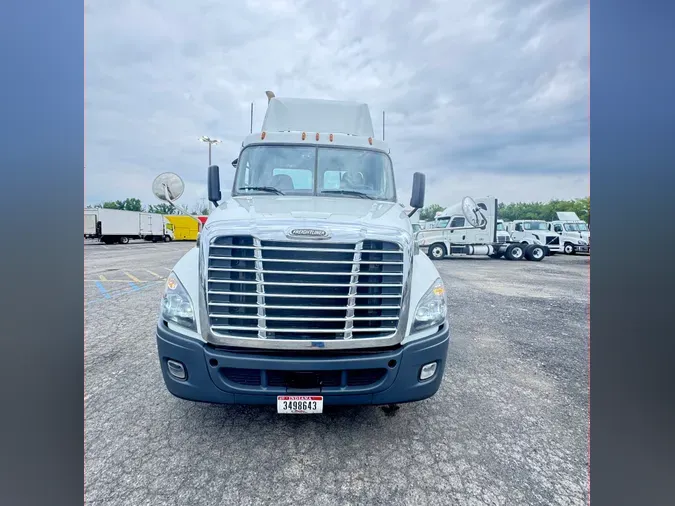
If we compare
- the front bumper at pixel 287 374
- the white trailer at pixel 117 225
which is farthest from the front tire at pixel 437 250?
the white trailer at pixel 117 225

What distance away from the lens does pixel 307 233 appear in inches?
95.3

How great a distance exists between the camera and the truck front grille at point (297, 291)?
2.39m

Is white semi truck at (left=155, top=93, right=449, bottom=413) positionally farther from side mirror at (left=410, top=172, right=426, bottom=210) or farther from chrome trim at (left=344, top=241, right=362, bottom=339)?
side mirror at (left=410, top=172, right=426, bottom=210)

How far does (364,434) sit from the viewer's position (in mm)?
2662

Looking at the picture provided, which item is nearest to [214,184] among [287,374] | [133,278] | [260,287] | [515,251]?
[260,287]

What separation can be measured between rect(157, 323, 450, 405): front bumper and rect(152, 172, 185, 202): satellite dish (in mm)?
1834

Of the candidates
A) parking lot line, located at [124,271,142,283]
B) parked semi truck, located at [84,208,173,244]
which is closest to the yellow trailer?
parked semi truck, located at [84,208,173,244]

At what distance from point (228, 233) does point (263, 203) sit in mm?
790

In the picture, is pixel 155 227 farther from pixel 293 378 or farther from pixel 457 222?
pixel 293 378

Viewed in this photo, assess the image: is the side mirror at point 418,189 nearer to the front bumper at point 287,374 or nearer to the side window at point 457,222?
the front bumper at point 287,374
